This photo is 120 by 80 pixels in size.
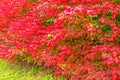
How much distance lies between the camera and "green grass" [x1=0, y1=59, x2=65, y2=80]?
520 cm

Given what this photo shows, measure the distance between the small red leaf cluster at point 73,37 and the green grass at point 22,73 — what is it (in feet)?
0.96

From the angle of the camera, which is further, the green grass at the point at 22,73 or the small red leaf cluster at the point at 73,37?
the green grass at the point at 22,73

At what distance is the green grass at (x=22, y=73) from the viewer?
520 centimetres

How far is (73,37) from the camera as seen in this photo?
4.31 meters

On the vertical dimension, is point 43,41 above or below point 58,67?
above

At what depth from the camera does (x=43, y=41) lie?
465 cm

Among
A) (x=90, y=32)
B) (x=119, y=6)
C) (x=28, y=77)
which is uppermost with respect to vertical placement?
(x=119, y=6)

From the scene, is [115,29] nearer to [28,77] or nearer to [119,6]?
[119,6]

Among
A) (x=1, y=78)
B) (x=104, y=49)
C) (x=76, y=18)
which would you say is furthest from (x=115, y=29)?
(x=1, y=78)

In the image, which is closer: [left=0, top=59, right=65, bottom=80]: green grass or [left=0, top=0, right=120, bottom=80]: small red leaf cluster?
[left=0, top=0, right=120, bottom=80]: small red leaf cluster

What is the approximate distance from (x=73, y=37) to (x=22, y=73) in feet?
5.32

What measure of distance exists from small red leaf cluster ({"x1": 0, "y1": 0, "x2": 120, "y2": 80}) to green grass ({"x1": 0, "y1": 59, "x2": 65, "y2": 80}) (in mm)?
292

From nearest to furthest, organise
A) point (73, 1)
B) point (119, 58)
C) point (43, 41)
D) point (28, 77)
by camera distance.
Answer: point (119, 58), point (73, 1), point (43, 41), point (28, 77)

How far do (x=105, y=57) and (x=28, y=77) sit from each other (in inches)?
72.9
